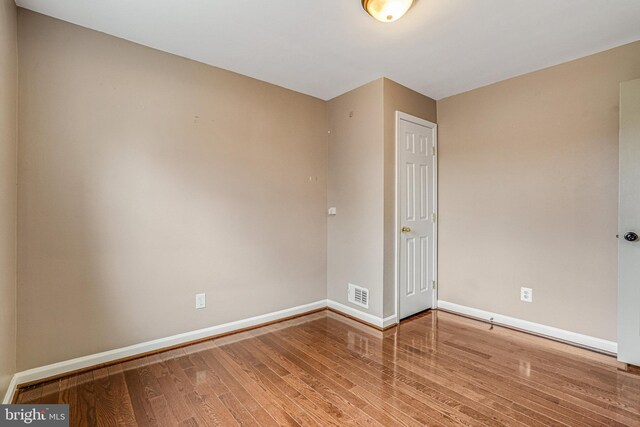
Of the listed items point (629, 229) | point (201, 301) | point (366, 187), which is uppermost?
point (366, 187)

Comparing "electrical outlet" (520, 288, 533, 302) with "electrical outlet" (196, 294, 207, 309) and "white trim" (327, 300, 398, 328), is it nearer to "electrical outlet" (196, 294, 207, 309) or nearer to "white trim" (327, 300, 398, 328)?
"white trim" (327, 300, 398, 328)

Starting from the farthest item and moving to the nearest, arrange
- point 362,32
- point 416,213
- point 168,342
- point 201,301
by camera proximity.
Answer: point 416,213 → point 201,301 → point 168,342 → point 362,32

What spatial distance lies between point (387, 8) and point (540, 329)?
2.98m

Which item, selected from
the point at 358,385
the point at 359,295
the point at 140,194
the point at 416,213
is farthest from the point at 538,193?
the point at 140,194

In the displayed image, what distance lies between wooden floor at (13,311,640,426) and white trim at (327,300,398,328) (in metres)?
0.23

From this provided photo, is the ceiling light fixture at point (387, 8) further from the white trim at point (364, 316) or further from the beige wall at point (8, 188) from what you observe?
the white trim at point (364, 316)

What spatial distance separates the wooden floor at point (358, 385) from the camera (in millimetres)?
1755

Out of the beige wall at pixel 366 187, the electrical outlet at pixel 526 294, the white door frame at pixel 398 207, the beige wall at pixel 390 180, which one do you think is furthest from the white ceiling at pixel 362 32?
the electrical outlet at pixel 526 294

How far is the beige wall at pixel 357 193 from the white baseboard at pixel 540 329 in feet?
3.37

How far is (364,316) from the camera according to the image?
320cm

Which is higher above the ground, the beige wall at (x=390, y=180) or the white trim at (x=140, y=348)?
the beige wall at (x=390, y=180)

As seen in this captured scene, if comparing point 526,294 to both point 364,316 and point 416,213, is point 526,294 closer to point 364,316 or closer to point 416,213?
point 416,213

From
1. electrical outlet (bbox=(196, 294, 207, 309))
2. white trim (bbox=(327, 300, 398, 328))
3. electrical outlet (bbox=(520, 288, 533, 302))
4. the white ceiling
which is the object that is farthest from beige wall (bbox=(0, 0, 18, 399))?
electrical outlet (bbox=(520, 288, 533, 302))

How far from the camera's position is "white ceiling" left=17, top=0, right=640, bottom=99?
6.48 feet
